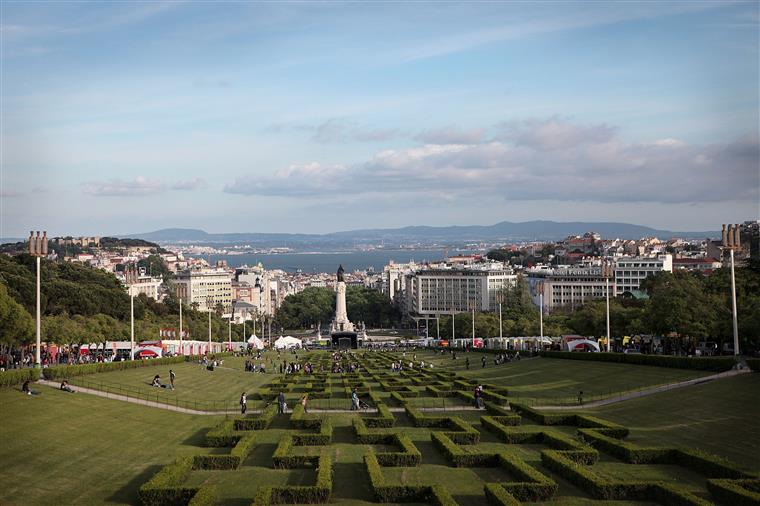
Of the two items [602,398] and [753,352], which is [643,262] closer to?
[753,352]

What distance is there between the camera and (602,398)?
43.7 metres

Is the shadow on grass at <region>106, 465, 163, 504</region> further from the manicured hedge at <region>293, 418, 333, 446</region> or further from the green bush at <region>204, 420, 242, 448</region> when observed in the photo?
the manicured hedge at <region>293, 418, 333, 446</region>

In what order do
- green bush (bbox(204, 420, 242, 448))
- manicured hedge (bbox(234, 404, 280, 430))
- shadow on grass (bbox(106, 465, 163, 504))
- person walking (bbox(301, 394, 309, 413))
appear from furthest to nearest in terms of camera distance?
1. person walking (bbox(301, 394, 309, 413))
2. manicured hedge (bbox(234, 404, 280, 430))
3. green bush (bbox(204, 420, 242, 448))
4. shadow on grass (bbox(106, 465, 163, 504))

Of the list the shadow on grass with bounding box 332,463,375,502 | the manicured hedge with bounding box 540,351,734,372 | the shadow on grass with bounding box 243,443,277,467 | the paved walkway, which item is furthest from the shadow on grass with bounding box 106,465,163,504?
the manicured hedge with bounding box 540,351,734,372

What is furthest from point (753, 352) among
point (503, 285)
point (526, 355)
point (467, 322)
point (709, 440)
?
point (503, 285)

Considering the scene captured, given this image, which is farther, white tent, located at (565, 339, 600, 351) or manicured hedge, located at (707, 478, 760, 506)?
white tent, located at (565, 339, 600, 351)

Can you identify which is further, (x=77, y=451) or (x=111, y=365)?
(x=111, y=365)

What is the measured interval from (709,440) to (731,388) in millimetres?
9172

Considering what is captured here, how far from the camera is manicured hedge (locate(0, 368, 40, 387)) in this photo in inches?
1538

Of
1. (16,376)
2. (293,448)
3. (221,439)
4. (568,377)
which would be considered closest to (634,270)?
(568,377)

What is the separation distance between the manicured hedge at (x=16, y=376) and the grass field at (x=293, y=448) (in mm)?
932

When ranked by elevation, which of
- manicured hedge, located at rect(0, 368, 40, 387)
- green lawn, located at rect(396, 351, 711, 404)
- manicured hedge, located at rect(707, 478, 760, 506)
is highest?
manicured hedge, located at rect(0, 368, 40, 387)

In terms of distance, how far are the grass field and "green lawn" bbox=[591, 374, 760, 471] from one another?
0.14 feet

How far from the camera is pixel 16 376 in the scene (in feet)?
133
